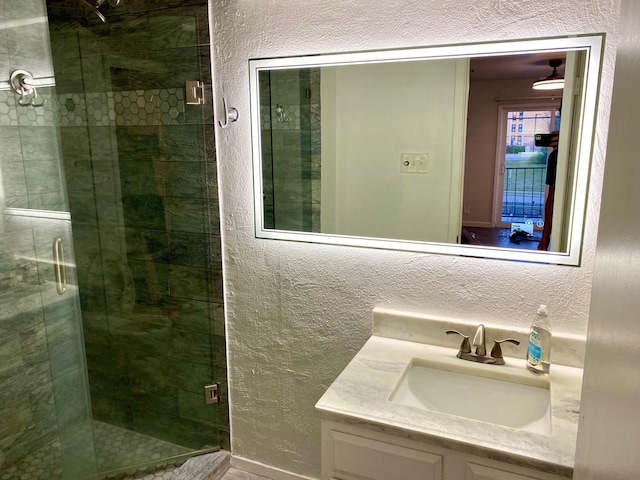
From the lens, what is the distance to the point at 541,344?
1488 mm

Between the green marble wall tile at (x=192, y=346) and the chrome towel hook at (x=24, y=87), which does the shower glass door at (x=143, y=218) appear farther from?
the chrome towel hook at (x=24, y=87)

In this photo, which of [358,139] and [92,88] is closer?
[358,139]

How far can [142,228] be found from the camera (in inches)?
86.3

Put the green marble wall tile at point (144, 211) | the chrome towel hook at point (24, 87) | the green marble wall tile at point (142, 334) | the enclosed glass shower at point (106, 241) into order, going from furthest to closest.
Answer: the green marble wall tile at point (142, 334), the green marble wall tile at point (144, 211), the enclosed glass shower at point (106, 241), the chrome towel hook at point (24, 87)

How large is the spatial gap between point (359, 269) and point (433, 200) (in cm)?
40

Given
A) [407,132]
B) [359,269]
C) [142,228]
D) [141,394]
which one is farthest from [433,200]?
[141,394]

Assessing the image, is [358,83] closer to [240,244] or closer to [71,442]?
[240,244]

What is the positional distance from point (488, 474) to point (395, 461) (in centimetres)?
24

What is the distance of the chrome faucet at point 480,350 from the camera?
1.56 m

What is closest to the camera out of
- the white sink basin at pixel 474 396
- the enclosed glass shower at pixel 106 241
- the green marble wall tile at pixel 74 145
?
the white sink basin at pixel 474 396

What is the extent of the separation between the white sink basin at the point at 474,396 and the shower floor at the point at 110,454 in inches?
53.1

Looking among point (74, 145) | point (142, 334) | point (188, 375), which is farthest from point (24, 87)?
point (188, 375)

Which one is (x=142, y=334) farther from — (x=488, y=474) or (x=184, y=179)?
(x=488, y=474)

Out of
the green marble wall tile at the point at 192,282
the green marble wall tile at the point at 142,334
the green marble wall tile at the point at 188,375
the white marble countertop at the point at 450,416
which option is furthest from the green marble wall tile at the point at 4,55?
the white marble countertop at the point at 450,416
